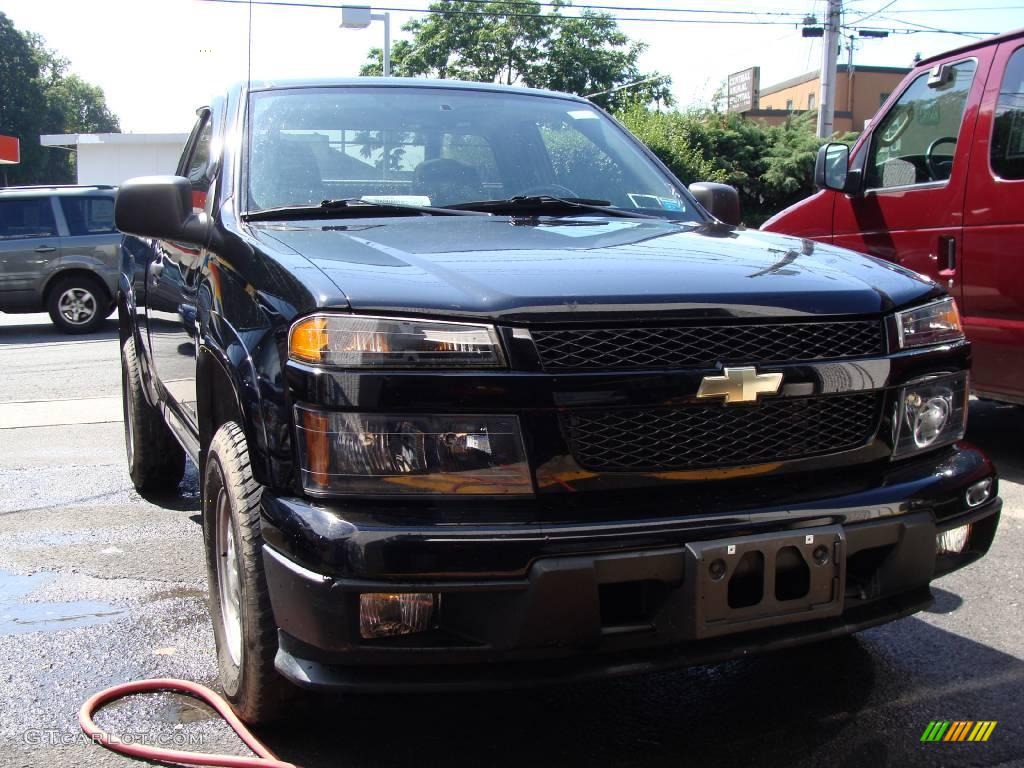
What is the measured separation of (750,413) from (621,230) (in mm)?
930

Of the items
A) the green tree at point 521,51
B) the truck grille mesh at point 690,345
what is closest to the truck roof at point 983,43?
the truck grille mesh at point 690,345

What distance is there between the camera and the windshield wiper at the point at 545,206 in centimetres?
335

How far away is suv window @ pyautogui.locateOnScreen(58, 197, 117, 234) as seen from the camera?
14.2 metres

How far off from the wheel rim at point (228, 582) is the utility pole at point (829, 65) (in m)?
21.7

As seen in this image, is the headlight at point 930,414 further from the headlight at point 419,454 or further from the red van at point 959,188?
the red van at point 959,188

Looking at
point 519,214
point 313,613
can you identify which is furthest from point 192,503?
point 313,613

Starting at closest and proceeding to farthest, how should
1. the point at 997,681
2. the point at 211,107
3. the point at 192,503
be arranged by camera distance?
1. the point at 997,681
2. the point at 211,107
3. the point at 192,503

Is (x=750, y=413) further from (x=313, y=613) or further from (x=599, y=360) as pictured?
(x=313, y=613)

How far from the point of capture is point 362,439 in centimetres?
219

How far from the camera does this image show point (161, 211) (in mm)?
3256

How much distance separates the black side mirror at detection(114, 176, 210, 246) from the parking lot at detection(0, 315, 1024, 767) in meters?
1.32

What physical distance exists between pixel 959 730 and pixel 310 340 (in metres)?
1.94

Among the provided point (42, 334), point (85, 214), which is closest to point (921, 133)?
point (85, 214)

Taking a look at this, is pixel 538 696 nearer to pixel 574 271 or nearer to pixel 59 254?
pixel 574 271
